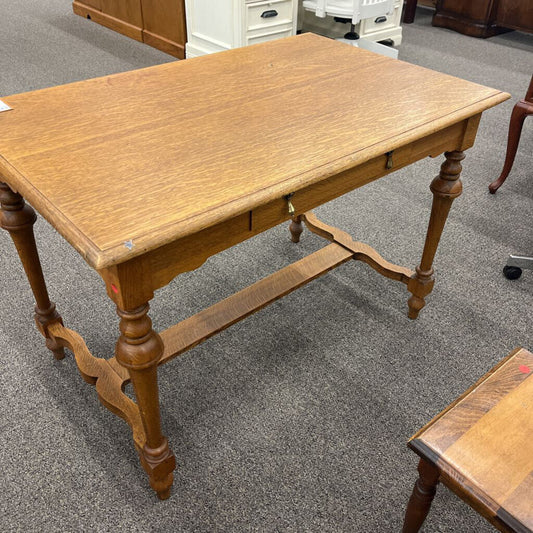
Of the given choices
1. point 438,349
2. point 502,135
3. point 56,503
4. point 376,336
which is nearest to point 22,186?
point 56,503

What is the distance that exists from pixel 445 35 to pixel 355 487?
181 inches

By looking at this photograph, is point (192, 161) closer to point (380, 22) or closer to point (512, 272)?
point (512, 272)

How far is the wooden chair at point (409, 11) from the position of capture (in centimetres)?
520

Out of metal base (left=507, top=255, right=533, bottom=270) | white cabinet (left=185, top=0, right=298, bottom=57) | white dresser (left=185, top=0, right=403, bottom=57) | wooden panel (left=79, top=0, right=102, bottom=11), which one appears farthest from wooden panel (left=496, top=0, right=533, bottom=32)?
metal base (left=507, top=255, right=533, bottom=270)

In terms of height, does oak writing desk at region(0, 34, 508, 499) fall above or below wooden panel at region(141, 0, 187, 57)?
above

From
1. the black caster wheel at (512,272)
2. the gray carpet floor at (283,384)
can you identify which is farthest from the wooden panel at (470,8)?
the black caster wheel at (512,272)

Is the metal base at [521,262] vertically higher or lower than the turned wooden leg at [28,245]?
lower

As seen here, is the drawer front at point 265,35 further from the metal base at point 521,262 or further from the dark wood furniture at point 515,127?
the metal base at point 521,262

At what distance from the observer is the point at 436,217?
1.75m

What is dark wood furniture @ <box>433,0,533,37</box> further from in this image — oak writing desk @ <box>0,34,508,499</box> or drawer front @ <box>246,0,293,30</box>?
oak writing desk @ <box>0,34,508,499</box>

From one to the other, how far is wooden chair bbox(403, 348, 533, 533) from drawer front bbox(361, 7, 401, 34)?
12.1 ft

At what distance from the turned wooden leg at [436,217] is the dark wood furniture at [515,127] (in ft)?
3.42

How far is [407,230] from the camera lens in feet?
8.04

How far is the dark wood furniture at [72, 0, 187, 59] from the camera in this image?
4133mm
